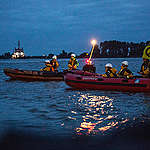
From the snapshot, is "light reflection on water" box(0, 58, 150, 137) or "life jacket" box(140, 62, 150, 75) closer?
"light reflection on water" box(0, 58, 150, 137)

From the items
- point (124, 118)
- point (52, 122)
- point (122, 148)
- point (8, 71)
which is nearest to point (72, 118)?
point (52, 122)

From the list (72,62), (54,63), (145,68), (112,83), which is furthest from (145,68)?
(54,63)

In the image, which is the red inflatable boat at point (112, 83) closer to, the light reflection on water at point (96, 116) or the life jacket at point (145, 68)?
the life jacket at point (145, 68)

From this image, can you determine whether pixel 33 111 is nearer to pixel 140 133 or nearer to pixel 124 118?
pixel 124 118

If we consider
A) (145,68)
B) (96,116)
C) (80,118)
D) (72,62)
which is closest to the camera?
(80,118)

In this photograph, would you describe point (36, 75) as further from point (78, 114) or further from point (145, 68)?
point (78, 114)

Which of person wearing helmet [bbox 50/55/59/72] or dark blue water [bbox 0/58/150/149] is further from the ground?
person wearing helmet [bbox 50/55/59/72]

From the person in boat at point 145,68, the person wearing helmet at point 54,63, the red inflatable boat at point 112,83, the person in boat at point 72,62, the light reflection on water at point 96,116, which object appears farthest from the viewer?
the person wearing helmet at point 54,63

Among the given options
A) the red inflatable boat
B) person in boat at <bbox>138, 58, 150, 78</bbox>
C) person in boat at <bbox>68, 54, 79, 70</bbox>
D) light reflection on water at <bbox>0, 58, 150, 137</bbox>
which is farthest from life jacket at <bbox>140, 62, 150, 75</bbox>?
→ person in boat at <bbox>68, 54, 79, 70</bbox>

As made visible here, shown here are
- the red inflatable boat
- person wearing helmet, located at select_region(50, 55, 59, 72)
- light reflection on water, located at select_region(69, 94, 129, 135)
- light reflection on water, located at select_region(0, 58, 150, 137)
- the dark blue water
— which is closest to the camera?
the dark blue water

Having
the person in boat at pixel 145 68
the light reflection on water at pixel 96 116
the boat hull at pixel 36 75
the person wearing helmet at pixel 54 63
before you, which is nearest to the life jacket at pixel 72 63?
the boat hull at pixel 36 75

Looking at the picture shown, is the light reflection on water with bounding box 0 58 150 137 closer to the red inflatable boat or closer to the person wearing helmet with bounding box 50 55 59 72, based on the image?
the red inflatable boat

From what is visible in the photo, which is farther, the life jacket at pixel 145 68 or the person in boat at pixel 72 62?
the person in boat at pixel 72 62

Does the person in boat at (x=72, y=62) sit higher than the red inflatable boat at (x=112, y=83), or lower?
higher
